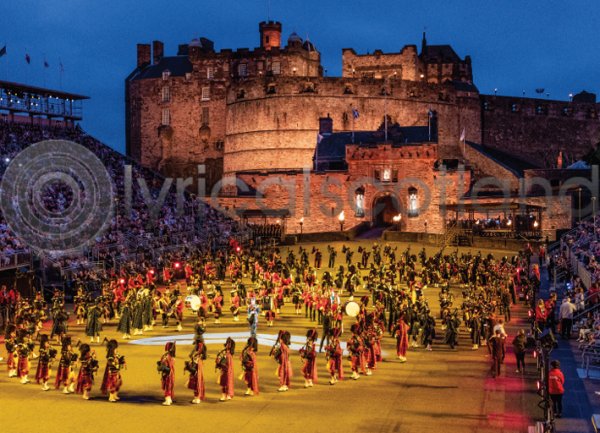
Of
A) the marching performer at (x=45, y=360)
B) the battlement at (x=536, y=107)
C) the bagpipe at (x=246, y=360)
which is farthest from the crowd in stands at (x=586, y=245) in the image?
the battlement at (x=536, y=107)

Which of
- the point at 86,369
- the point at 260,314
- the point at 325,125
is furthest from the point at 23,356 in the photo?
the point at 325,125

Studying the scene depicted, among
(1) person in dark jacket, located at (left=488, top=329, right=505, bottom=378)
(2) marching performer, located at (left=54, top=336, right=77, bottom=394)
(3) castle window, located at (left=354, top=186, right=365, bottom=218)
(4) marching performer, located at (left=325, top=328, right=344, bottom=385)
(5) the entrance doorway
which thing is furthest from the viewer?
(5) the entrance doorway

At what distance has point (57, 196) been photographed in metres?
40.3

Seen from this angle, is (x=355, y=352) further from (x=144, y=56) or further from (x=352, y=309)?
(x=144, y=56)

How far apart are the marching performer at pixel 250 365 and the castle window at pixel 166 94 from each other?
58.3m

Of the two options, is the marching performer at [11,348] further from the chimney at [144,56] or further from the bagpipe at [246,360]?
the chimney at [144,56]

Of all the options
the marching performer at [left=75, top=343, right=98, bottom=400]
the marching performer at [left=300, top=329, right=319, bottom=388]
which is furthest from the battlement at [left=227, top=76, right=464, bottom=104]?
the marching performer at [left=75, top=343, right=98, bottom=400]

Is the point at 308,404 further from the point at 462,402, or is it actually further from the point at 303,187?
the point at 303,187

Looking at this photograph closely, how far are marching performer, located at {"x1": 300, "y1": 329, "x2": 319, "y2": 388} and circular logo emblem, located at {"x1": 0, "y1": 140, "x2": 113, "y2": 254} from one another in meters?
18.1

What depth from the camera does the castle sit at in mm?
56875

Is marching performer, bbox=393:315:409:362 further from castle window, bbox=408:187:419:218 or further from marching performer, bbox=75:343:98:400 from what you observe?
castle window, bbox=408:187:419:218

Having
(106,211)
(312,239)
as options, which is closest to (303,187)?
(312,239)

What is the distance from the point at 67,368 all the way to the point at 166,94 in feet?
189

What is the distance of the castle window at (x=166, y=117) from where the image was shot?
7262 centimetres
